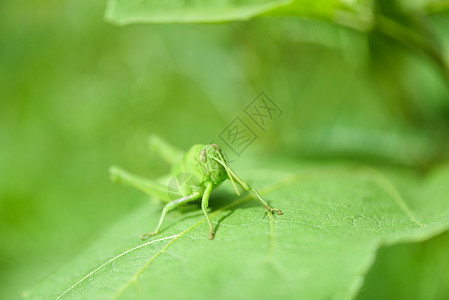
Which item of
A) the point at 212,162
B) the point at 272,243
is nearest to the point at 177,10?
the point at 212,162

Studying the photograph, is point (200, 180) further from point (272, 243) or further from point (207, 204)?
point (272, 243)

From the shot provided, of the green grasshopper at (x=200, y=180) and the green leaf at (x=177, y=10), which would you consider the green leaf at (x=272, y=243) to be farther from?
the green leaf at (x=177, y=10)

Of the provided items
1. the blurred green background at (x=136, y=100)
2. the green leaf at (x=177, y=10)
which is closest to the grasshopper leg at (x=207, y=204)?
the green leaf at (x=177, y=10)

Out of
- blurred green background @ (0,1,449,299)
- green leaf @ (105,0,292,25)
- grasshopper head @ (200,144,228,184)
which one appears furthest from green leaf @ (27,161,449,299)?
blurred green background @ (0,1,449,299)

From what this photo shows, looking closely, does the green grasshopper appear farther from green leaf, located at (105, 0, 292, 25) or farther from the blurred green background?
the blurred green background

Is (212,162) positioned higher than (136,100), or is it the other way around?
(136,100)
